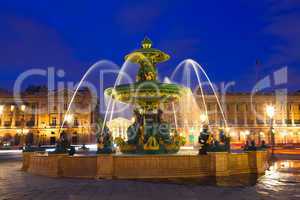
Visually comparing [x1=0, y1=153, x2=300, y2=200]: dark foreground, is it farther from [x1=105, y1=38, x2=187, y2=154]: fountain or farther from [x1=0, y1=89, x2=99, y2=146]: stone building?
[x1=0, y1=89, x2=99, y2=146]: stone building

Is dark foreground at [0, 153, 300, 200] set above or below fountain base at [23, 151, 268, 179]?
below

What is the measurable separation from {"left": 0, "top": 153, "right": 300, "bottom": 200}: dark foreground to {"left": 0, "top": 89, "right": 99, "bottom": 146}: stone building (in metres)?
76.6

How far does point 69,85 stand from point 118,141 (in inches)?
3026

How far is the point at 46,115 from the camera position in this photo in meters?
89.7

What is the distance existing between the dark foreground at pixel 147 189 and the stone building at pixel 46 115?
7664 centimetres

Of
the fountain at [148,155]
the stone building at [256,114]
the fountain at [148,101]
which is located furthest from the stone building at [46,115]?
the fountain at [148,155]

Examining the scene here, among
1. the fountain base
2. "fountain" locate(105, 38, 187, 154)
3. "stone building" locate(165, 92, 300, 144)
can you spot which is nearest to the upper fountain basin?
"fountain" locate(105, 38, 187, 154)

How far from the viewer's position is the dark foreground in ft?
30.9

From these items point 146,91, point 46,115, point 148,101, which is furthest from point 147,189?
point 46,115

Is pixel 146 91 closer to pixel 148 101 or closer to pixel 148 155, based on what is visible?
pixel 148 101

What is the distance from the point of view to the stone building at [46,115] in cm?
8762

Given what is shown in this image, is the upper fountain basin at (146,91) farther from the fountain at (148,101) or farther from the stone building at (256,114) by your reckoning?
the stone building at (256,114)

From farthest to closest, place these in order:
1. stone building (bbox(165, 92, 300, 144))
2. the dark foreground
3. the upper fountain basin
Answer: stone building (bbox(165, 92, 300, 144)) < the upper fountain basin < the dark foreground

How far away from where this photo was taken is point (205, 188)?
419 inches
